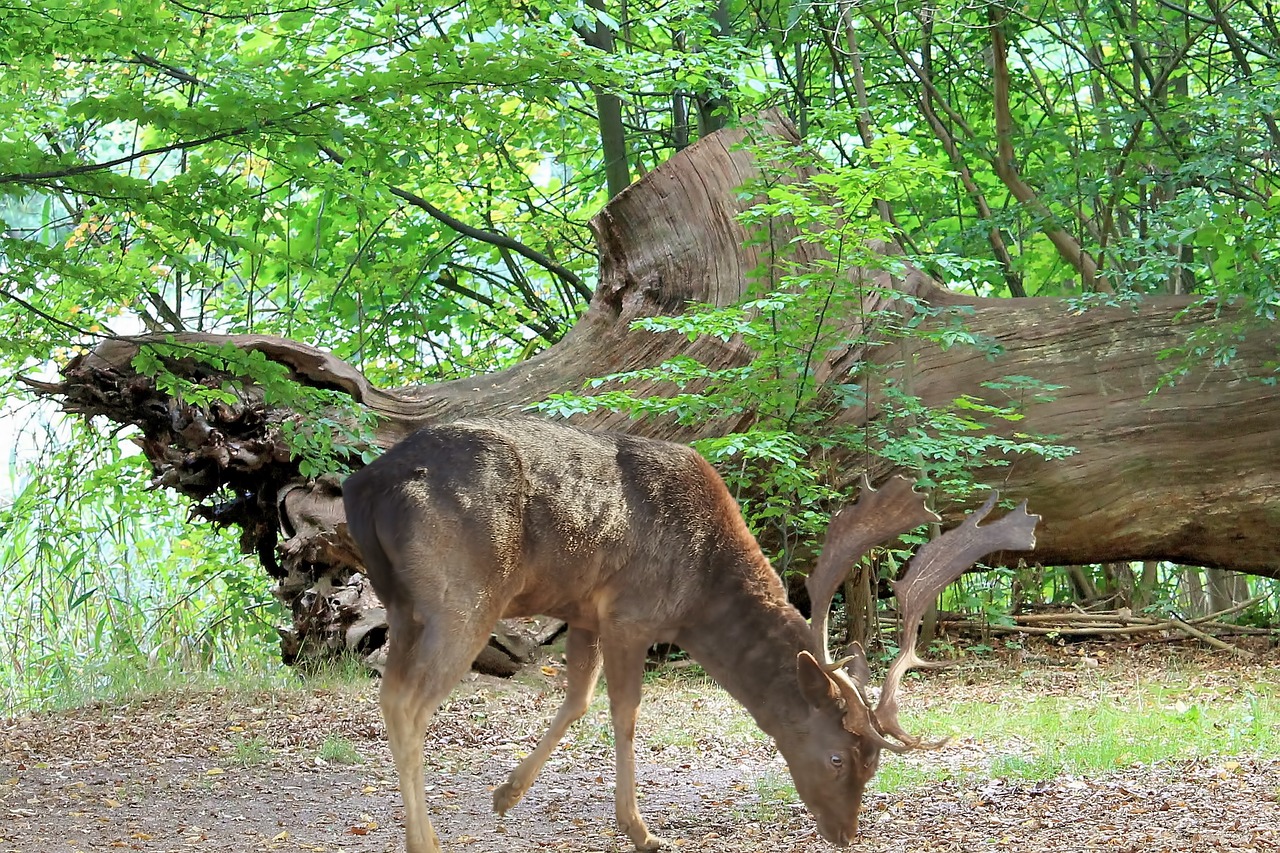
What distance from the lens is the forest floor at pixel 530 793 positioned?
493cm

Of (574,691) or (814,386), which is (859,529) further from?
(814,386)

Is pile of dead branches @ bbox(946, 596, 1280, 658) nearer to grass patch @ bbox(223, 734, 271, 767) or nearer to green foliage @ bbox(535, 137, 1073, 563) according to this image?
green foliage @ bbox(535, 137, 1073, 563)

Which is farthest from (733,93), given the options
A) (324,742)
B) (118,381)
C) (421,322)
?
(324,742)

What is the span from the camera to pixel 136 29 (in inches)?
216

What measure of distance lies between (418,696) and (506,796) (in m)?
0.78

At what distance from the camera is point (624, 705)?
5.03 metres

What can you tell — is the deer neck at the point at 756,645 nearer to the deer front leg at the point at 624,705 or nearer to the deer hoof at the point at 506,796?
the deer front leg at the point at 624,705

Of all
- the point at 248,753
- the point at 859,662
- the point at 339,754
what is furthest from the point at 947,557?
the point at 248,753

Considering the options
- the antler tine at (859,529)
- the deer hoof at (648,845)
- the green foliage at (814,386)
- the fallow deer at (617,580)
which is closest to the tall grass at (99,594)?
the green foliage at (814,386)

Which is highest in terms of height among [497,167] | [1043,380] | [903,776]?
[497,167]

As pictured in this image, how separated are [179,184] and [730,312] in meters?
2.98

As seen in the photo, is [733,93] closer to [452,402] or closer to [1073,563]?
[452,402]

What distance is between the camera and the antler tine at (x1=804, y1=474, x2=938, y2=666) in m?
4.91

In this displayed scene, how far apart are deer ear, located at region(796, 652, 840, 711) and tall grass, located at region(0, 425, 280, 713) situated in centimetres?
527
